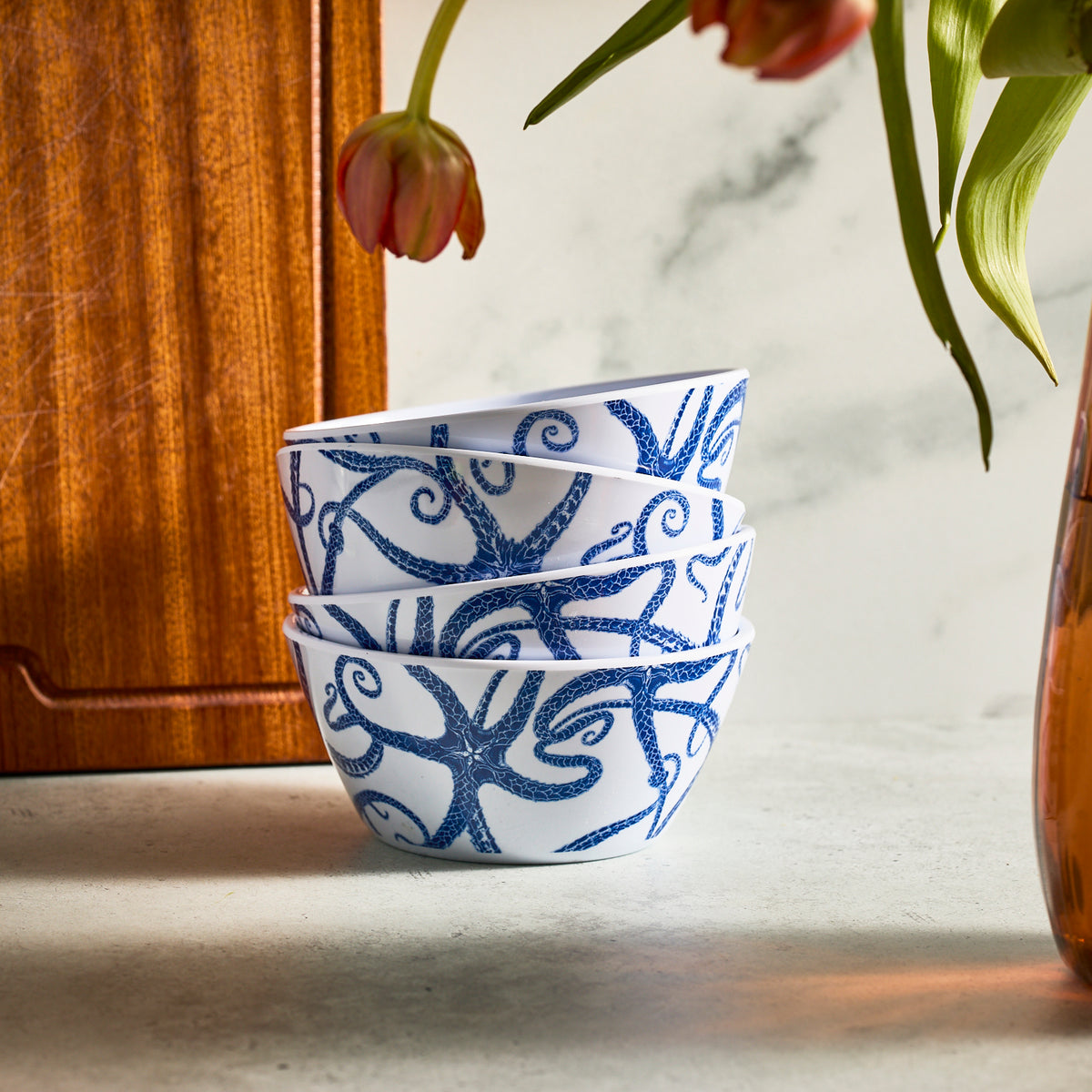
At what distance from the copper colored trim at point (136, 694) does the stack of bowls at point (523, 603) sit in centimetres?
19

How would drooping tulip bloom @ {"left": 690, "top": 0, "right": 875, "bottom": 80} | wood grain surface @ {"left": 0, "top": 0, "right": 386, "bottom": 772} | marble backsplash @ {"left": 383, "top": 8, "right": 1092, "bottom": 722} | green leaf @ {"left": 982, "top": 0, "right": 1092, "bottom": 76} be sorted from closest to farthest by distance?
drooping tulip bloom @ {"left": 690, "top": 0, "right": 875, "bottom": 80} → green leaf @ {"left": 982, "top": 0, "right": 1092, "bottom": 76} → wood grain surface @ {"left": 0, "top": 0, "right": 386, "bottom": 772} → marble backsplash @ {"left": 383, "top": 8, "right": 1092, "bottom": 722}

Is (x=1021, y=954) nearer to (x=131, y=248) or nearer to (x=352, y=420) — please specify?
(x=352, y=420)

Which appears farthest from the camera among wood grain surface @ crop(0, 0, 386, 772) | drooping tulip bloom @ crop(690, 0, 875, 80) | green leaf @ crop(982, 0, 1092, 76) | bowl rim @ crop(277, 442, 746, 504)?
wood grain surface @ crop(0, 0, 386, 772)

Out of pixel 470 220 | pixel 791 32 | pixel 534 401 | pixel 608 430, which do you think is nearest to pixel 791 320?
pixel 534 401

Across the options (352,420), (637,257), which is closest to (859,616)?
(637,257)

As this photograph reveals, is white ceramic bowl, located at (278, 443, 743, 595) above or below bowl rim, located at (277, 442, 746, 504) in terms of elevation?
below

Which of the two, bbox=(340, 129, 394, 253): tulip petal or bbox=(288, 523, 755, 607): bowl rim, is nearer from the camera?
bbox=(340, 129, 394, 253): tulip petal

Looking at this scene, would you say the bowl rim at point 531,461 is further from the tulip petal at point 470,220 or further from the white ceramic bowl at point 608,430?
the tulip petal at point 470,220

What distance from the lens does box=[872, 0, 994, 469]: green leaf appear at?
349 millimetres

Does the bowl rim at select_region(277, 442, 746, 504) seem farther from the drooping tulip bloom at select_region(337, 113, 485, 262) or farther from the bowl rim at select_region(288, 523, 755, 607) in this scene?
the drooping tulip bloom at select_region(337, 113, 485, 262)

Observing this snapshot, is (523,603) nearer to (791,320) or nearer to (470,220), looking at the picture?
(470,220)

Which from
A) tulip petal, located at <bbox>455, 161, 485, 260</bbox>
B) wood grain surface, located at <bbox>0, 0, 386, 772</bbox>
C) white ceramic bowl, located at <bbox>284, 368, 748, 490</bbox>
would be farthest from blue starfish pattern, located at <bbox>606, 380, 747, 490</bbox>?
wood grain surface, located at <bbox>0, 0, 386, 772</bbox>

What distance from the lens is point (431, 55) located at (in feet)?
1.21

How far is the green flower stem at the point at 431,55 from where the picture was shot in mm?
351
